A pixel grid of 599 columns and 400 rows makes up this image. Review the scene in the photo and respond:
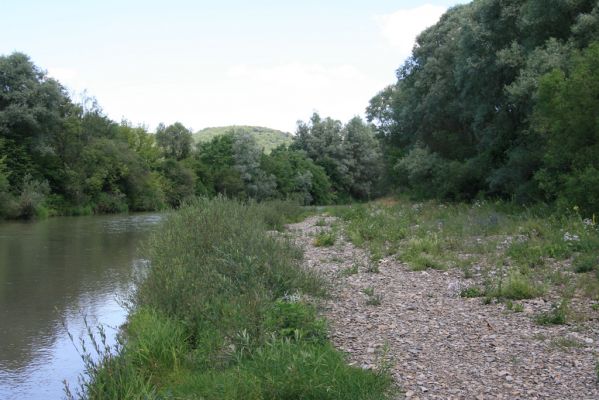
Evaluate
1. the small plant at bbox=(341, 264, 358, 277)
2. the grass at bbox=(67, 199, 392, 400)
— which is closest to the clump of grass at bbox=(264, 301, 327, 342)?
the grass at bbox=(67, 199, 392, 400)

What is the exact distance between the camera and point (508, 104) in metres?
23.7

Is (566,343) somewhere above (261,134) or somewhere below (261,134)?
below

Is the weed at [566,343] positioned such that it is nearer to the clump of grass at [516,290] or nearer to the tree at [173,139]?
the clump of grass at [516,290]

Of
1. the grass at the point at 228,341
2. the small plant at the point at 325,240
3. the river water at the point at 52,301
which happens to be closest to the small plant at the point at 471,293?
the grass at the point at 228,341

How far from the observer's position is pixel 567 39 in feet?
70.0

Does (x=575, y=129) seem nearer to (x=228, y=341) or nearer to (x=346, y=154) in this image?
(x=228, y=341)

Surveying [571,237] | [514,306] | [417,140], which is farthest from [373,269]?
[417,140]

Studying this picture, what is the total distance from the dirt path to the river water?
3947 mm

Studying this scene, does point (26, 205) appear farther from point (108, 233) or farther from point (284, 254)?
point (284, 254)

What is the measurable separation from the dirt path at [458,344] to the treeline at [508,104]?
25.5 ft

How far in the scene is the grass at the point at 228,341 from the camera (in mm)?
5613

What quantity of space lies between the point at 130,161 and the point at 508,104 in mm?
41877

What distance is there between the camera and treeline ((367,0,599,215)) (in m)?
16.4

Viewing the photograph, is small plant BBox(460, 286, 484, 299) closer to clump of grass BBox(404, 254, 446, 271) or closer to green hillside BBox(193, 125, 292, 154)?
clump of grass BBox(404, 254, 446, 271)
